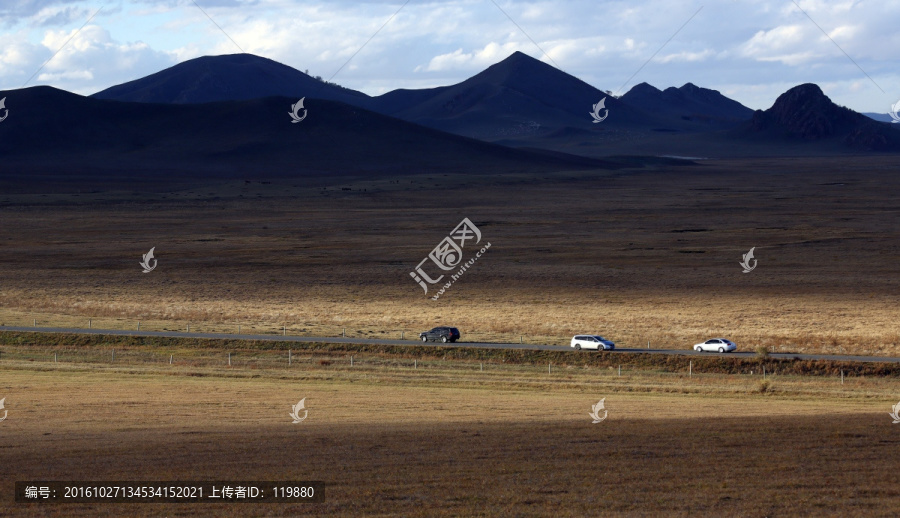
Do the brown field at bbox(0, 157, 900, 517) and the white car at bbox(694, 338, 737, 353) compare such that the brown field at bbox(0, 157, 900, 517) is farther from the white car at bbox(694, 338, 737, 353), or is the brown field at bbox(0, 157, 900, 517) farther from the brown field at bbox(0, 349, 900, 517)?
the white car at bbox(694, 338, 737, 353)

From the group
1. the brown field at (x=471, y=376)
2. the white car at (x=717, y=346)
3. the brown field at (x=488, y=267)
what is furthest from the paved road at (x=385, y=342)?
the brown field at (x=488, y=267)

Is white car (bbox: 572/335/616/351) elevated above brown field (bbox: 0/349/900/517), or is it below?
above

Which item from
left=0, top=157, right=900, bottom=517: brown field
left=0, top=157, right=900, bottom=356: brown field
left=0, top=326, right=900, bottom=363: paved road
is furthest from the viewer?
left=0, top=157, right=900, bottom=356: brown field

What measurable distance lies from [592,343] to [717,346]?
452cm

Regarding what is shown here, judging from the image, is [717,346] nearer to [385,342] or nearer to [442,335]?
[442,335]

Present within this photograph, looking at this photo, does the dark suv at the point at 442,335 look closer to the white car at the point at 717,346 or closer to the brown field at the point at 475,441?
the brown field at the point at 475,441

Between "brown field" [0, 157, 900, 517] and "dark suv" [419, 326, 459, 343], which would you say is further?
"dark suv" [419, 326, 459, 343]

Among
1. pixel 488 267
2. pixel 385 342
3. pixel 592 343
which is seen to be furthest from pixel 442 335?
pixel 488 267

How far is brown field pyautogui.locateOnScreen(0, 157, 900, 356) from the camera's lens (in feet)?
149

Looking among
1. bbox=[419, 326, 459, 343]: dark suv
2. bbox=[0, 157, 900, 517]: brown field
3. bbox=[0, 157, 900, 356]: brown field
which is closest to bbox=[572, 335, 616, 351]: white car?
bbox=[0, 157, 900, 517]: brown field

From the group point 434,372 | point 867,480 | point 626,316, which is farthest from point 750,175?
point 867,480

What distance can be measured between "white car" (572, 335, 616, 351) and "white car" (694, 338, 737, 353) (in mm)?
3200

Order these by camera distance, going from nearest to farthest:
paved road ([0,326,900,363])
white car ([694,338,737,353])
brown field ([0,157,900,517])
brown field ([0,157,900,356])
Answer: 1. brown field ([0,157,900,517])
2. paved road ([0,326,900,363])
3. white car ([694,338,737,353])
4. brown field ([0,157,900,356])

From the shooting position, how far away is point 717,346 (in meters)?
36.7
